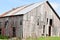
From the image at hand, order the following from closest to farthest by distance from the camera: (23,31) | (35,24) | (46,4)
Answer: (23,31) → (35,24) → (46,4)

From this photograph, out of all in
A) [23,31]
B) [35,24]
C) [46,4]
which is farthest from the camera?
[46,4]

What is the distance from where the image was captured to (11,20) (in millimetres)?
38906

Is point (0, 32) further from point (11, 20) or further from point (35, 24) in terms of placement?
point (35, 24)

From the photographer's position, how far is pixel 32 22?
3794 centimetres

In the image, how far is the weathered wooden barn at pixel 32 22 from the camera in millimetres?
36656

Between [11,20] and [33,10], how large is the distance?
4253mm

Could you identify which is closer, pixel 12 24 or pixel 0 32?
pixel 12 24

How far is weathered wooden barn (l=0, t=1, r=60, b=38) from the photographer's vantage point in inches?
1443

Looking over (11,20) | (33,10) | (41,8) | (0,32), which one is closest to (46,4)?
(41,8)

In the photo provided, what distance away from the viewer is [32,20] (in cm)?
3791

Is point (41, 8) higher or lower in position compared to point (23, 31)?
higher

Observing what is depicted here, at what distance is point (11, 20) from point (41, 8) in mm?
5780

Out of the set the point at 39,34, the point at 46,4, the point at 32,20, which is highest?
the point at 46,4

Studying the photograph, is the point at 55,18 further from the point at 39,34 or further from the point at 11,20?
the point at 11,20
